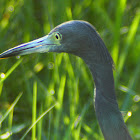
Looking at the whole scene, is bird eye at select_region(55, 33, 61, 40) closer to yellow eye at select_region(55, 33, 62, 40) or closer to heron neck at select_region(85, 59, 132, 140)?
yellow eye at select_region(55, 33, 62, 40)

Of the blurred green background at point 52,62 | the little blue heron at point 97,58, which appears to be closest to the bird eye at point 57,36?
the little blue heron at point 97,58

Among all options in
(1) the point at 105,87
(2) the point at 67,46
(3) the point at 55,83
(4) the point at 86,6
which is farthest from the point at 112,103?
(4) the point at 86,6

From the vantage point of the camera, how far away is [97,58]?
A: 1448mm

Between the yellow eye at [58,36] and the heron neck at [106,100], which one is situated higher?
the yellow eye at [58,36]

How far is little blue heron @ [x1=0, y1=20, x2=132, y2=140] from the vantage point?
144 centimetres

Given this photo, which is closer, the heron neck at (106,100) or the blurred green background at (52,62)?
the heron neck at (106,100)

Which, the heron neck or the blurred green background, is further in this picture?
the blurred green background

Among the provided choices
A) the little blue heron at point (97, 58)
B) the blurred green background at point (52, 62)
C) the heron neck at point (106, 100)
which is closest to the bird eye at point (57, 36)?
the little blue heron at point (97, 58)

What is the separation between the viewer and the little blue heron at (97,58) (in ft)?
4.73

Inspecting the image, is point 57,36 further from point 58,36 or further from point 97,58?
point 97,58

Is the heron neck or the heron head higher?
→ the heron head

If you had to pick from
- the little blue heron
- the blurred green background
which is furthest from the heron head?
the blurred green background

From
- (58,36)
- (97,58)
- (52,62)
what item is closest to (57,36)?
(58,36)

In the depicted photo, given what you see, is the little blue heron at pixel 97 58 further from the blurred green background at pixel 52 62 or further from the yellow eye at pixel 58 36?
the blurred green background at pixel 52 62
